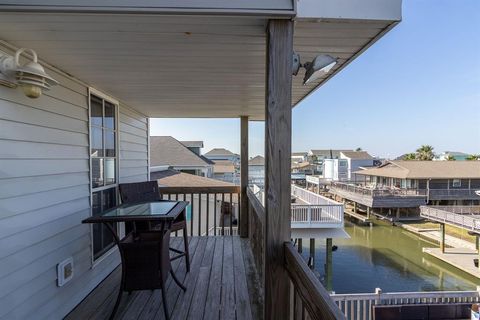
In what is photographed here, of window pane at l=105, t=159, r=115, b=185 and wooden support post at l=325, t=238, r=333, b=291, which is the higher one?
window pane at l=105, t=159, r=115, b=185

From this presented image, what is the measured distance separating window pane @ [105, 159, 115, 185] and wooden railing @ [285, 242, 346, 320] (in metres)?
2.70

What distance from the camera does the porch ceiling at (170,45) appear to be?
148 centimetres

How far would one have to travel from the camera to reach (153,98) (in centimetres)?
345

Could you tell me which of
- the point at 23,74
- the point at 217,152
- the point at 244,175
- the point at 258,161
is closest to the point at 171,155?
the point at 244,175

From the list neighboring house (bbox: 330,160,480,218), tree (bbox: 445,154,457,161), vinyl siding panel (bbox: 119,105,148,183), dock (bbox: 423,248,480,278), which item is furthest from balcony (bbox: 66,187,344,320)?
tree (bbox: 445,154,457,161)

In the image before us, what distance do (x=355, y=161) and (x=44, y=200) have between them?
3077cm

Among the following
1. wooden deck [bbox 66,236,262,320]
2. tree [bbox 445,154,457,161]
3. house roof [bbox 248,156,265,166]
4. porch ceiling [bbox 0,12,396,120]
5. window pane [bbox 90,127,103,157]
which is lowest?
wooden deck [bbox 66,236,262,320]

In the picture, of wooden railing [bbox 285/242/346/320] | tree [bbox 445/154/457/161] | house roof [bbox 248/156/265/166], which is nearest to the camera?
wooden railing [bbox 285/242/346/320]

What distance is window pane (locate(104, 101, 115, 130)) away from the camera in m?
3.38

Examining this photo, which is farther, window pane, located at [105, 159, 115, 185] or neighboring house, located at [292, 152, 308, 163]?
window pane, located at [105, 159, 115, 185]

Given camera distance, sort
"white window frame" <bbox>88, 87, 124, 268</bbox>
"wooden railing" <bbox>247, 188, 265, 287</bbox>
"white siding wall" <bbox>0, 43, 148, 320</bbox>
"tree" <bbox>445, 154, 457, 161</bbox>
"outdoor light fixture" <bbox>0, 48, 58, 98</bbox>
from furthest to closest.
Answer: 1. "tree" <bbox>445, 154, 457, 161</bbox>
2. "white window frame" <bbox>88, 87, 124, 268</bbox>
3. "wooden railing" <bbox>247, 188, 265, 287</bbox>
4. "white siding wall" <bbox>0, 43, 148, 320</bbox>
5. "outdoor light fixture" <bbox>0, 48, 58, 98</bbox>

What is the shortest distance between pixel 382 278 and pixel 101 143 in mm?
12815

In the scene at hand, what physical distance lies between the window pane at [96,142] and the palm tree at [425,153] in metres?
34.2

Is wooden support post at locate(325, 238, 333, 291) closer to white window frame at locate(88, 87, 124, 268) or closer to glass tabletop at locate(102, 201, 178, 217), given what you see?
white window frame at locate(88, 87, 124, 268)
